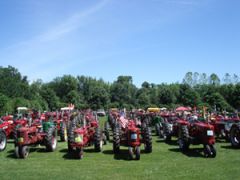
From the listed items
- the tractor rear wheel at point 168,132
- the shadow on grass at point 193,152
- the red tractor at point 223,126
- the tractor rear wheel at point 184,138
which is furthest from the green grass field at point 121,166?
the tractor rear wheel at point 168,132

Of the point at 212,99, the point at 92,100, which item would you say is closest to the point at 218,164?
the point at 212,99

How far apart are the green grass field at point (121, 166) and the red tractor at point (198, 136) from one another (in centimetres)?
36

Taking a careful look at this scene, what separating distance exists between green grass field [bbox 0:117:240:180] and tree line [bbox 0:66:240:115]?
45.7 metres

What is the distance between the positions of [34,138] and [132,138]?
4.27 m

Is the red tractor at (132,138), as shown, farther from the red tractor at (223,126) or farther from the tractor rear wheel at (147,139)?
the red tractor at (223,126)

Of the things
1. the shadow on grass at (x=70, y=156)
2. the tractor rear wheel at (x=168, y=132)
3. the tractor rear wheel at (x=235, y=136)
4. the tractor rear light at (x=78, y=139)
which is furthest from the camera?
the tractor rear wheel at (x=168, y=132)

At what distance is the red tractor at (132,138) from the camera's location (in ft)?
39.5

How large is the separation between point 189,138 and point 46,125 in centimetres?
668

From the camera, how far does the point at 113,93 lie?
322 ft

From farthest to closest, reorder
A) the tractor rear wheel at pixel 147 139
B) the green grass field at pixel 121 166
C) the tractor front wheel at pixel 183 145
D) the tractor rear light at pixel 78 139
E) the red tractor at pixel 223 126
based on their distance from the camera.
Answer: the red tractor at pixel 223 126, the tractor front wheel at pixel 183 145, the tractor rear wheel at pixel 147 139, the tractor rear light at pixel 78 139, the green grass field at pixel 121 166

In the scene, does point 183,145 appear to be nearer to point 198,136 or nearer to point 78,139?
point 198,136

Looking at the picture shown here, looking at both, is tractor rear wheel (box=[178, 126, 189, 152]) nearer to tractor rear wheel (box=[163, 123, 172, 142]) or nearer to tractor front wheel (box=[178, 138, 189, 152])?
tractor front wheel (box=[178, 138, 189, 152])

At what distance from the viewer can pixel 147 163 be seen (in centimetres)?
1123

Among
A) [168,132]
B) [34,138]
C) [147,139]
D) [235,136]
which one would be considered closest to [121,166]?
[147,139]
